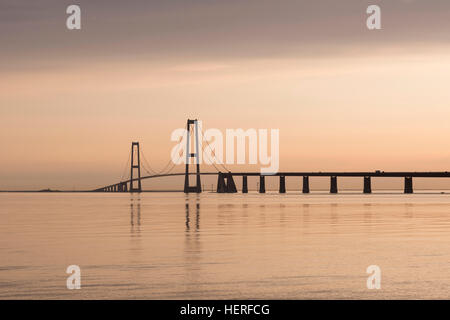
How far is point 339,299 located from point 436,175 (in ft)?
603

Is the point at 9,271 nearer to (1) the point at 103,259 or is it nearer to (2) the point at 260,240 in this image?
(1) the point at 103,259

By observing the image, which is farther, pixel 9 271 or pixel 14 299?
pixel 9 271

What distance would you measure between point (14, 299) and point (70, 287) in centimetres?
166

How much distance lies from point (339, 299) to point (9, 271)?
27.5ft

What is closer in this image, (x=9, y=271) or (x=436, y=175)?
(x=9, y=271)

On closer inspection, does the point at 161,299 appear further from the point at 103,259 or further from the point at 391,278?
the point at 103,259

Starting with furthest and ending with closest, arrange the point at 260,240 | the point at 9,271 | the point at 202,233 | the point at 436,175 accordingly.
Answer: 1. the point at 436,175
2. the point at 202,233
3. the point at 260,240
4. the point at 9,271

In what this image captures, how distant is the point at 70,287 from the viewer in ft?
50.3
